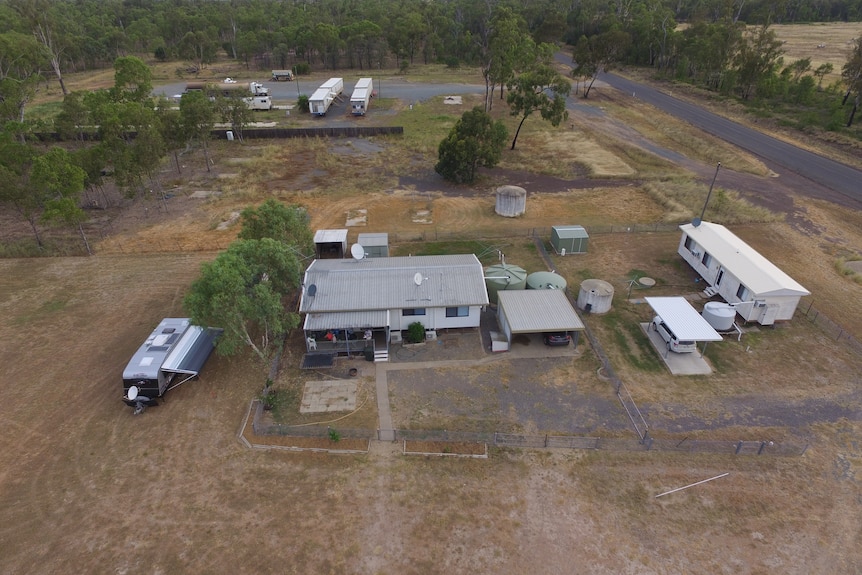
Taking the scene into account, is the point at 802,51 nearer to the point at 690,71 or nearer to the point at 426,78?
the point at 690,71

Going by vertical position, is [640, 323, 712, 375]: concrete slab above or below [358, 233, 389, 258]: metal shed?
below

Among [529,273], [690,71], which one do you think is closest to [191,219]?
[529,273]

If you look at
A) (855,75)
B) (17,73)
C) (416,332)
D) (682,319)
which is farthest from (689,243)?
(17,73)

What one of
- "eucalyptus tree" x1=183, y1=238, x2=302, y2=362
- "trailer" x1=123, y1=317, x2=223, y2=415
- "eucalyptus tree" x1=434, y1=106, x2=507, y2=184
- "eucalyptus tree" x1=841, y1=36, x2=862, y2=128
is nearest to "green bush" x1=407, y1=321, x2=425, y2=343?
"eucalyptus tree" x1=183, y1=238, x2=302, y2=362

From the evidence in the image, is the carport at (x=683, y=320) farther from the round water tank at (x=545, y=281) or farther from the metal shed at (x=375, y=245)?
the metal shed at (x=375, y=245)

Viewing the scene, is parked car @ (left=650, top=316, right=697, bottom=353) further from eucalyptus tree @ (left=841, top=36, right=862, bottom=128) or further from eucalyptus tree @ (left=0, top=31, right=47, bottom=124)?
eucalyptus tree @ (left=0, top=31, right=47, bottom=124)

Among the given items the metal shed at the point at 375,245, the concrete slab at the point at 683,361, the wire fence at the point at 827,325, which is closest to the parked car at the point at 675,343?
the concrete slab at the point at 683,361

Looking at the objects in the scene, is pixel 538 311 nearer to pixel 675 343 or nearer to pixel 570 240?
pixel 675 343
